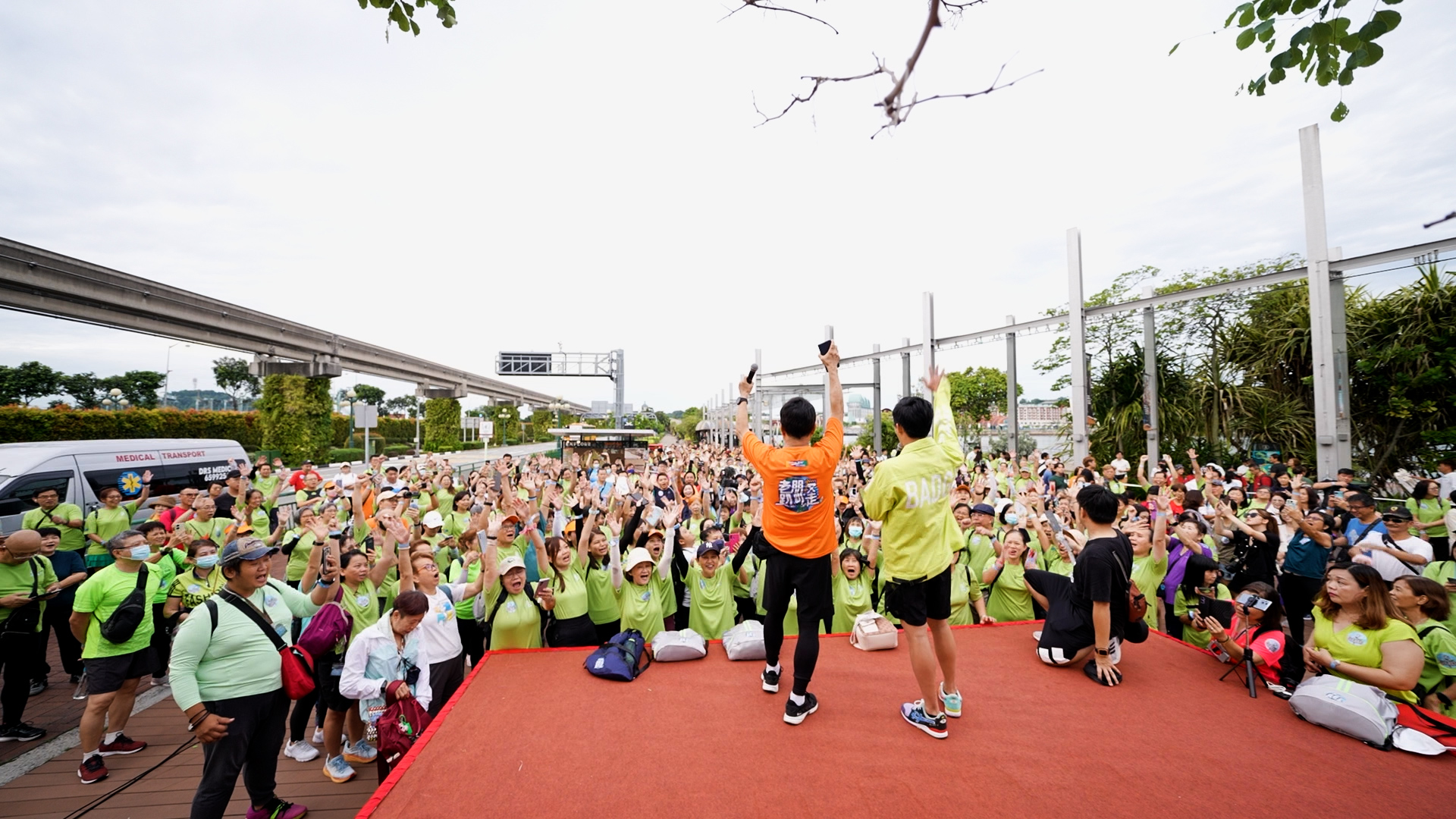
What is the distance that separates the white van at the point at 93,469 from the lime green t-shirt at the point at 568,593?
29.0 feet

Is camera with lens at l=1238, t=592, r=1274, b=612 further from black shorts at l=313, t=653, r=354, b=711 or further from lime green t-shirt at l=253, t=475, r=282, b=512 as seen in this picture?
lime green t-shirt at l=253, t=475, r=282, b=512

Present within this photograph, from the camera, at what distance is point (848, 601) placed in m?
4.81

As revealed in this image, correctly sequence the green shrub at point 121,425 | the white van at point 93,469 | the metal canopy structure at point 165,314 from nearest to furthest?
1. the white van at point 93,469
2. the metal canopy structure at point 165,314
3. the green shrub at point 121,425

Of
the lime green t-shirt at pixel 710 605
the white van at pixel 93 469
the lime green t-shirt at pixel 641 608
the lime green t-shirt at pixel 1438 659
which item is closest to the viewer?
the lime green t-shirt at pixel 1438 659

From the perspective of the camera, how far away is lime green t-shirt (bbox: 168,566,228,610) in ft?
15.2

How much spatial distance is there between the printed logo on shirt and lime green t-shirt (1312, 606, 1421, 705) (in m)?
3.03

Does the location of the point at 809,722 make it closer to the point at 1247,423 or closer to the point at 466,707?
the point at 466,707

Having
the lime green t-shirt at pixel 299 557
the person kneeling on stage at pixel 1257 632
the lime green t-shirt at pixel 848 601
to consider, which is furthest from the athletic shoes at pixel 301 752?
the person kneeling on stage at pixel 1257 632

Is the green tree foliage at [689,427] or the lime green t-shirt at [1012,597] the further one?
the green tree foliage at [689,427]

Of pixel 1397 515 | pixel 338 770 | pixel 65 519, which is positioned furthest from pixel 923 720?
pixel 65 519

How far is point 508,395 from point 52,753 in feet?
184

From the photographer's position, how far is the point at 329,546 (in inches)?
168

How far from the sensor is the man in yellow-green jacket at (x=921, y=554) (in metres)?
2.85

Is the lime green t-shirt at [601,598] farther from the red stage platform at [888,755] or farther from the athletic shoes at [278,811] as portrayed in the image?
the athletic shoes at [278,811]
